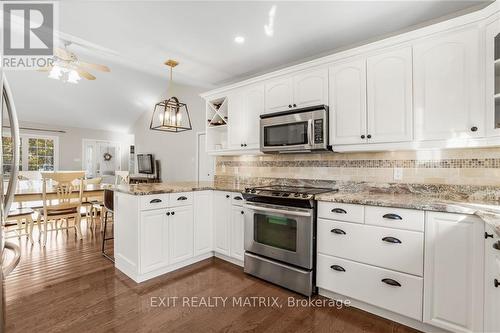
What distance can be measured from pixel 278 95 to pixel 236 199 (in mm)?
1320

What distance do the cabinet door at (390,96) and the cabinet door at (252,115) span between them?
127cm

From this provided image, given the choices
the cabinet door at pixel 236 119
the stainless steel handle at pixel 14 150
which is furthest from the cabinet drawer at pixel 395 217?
the stainless steel handle at pixel 14 150

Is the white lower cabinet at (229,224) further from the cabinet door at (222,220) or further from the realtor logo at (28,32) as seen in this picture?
the realtor logo at (28,32)

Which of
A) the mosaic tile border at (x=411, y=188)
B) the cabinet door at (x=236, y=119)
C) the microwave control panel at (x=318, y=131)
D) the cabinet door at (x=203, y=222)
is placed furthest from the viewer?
the cabinet door at (x=236, y=119)

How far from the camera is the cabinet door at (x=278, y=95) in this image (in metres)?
2.91

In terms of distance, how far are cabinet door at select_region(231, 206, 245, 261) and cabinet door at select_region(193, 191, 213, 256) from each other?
36 cm

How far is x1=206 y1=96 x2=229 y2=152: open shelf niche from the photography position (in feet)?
12.1

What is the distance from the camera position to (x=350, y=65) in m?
2.47

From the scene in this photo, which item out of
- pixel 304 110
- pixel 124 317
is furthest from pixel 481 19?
pixel 124 317

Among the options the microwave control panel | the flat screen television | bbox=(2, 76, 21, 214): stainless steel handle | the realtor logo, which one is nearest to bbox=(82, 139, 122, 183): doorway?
the flat screen television

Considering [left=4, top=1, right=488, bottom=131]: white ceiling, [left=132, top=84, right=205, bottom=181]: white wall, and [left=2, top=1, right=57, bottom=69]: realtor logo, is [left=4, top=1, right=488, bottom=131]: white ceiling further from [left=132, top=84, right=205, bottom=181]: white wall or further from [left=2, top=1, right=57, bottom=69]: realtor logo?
[left=132, top=84, right=205, bottom=181]: white wall

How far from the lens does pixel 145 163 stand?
7355mm

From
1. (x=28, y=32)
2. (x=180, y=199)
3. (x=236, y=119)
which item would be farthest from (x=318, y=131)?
(x=28, y=32)

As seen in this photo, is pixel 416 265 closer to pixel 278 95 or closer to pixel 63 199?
pixel 278 95
